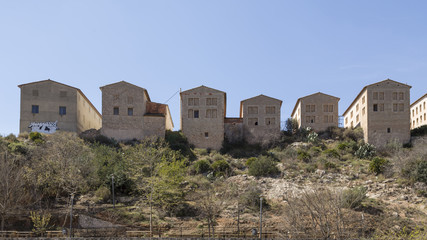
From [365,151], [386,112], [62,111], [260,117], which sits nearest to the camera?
[365,151]

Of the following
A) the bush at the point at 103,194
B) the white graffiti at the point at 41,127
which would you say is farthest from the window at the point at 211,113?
the bush at the point at 103,194

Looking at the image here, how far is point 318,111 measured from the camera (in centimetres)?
5541

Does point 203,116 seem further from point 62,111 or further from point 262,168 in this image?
point 62,111

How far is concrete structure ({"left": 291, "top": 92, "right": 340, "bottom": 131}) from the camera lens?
181 feet

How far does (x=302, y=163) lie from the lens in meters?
44.0

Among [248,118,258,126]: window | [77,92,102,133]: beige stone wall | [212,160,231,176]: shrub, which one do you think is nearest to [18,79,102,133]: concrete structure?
[77,92,102,133]: beige stone wall

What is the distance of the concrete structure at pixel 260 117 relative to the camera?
53.1m

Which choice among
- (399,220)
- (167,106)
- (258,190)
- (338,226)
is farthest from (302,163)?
(167,106)

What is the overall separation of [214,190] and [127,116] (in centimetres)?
1828

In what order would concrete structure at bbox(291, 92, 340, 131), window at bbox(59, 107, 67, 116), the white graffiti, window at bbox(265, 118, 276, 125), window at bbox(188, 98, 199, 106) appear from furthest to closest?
concrete structure at bbox(291, 92, 340, 131) → window at bbox(265, 118, 276, 125) → window at bbox(188, 98, 199, 106) → window at bbox(59, 107, 67, 116) → the white graffiti

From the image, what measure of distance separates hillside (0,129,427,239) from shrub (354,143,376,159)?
12 cm

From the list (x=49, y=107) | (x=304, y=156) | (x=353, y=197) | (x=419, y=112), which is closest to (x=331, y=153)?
(x=304, y=156)

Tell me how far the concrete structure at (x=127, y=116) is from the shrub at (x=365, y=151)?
2142 cm

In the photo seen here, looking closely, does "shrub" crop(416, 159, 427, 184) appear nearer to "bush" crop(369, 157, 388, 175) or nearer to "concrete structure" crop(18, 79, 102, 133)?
"bush" crop(369, 157, 388, 175)
